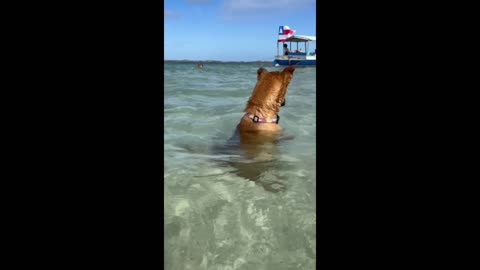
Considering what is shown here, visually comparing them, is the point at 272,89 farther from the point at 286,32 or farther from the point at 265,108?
the point at 286,32

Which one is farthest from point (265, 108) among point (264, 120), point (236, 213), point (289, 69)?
point (236, 213)

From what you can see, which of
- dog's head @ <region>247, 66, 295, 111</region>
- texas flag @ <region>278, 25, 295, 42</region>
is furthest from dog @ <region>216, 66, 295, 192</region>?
texas flag @ <region>278, 25, 295, 42</region>

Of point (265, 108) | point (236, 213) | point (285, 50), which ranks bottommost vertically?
point (236, 213)

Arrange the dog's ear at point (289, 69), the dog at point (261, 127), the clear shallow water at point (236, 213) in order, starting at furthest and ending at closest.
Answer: the dog's ear at point (289, 69) < the dog at point (261, 127) < the clear shallow water at point (236, 213)

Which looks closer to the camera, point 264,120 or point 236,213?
point 236,213

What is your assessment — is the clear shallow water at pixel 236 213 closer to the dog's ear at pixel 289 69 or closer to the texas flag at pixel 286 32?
the dog's ear at pixel 289 69

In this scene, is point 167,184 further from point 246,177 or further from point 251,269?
point 251,269

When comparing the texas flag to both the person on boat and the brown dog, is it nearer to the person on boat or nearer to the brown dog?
the person on boat

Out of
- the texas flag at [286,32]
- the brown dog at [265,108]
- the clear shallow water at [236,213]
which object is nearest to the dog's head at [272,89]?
the brown dog at [265,108]

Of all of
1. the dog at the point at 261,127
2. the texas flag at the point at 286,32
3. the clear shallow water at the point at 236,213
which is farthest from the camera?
the texas flag at the point at 286,32

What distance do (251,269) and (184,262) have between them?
0.34 m
